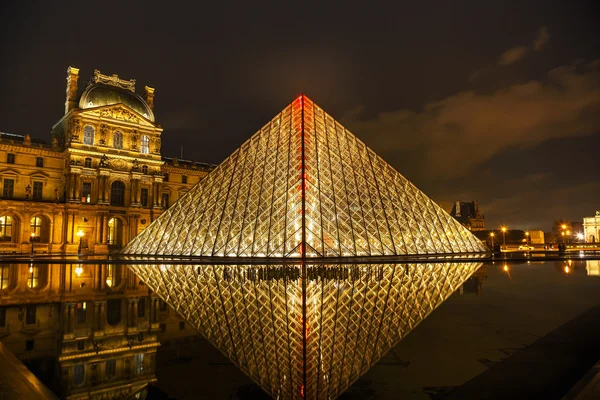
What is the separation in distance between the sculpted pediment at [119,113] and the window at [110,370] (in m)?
44.4

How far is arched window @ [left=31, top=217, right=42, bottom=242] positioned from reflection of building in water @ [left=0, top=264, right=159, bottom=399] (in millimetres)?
34402

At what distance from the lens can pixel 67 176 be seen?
41.9 meters

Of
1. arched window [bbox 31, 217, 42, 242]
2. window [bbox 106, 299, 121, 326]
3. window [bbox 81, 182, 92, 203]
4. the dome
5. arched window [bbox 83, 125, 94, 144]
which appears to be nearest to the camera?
window [bbox 106, 299, 121, 326]

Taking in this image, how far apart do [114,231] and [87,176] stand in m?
6.83

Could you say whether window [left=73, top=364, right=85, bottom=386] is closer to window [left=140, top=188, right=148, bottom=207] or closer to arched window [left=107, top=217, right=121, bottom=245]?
arched window [left=107, top=217, right=121, bottom=245]

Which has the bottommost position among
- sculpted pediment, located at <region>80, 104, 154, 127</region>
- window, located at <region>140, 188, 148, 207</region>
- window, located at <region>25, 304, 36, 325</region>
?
window, located at <region>25, 304, 36, 325</region>

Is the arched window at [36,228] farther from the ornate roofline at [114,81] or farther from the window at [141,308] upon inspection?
the window at [141,308]

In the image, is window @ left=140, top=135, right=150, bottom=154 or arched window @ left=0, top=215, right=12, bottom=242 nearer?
arched window @ left=0, top=215, right=12, bottom=242

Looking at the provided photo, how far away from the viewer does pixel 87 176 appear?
1688 inches

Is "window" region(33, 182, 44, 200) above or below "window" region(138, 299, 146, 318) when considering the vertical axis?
above

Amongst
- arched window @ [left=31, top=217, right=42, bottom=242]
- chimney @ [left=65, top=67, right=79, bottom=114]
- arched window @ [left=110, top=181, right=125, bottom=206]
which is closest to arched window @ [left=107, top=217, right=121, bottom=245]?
arched window @ [left=110, top=181, right=125, bottom=206]

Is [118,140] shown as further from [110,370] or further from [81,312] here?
[110,370]

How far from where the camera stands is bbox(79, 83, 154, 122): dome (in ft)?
145

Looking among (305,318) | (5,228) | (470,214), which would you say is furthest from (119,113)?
(470,214)
